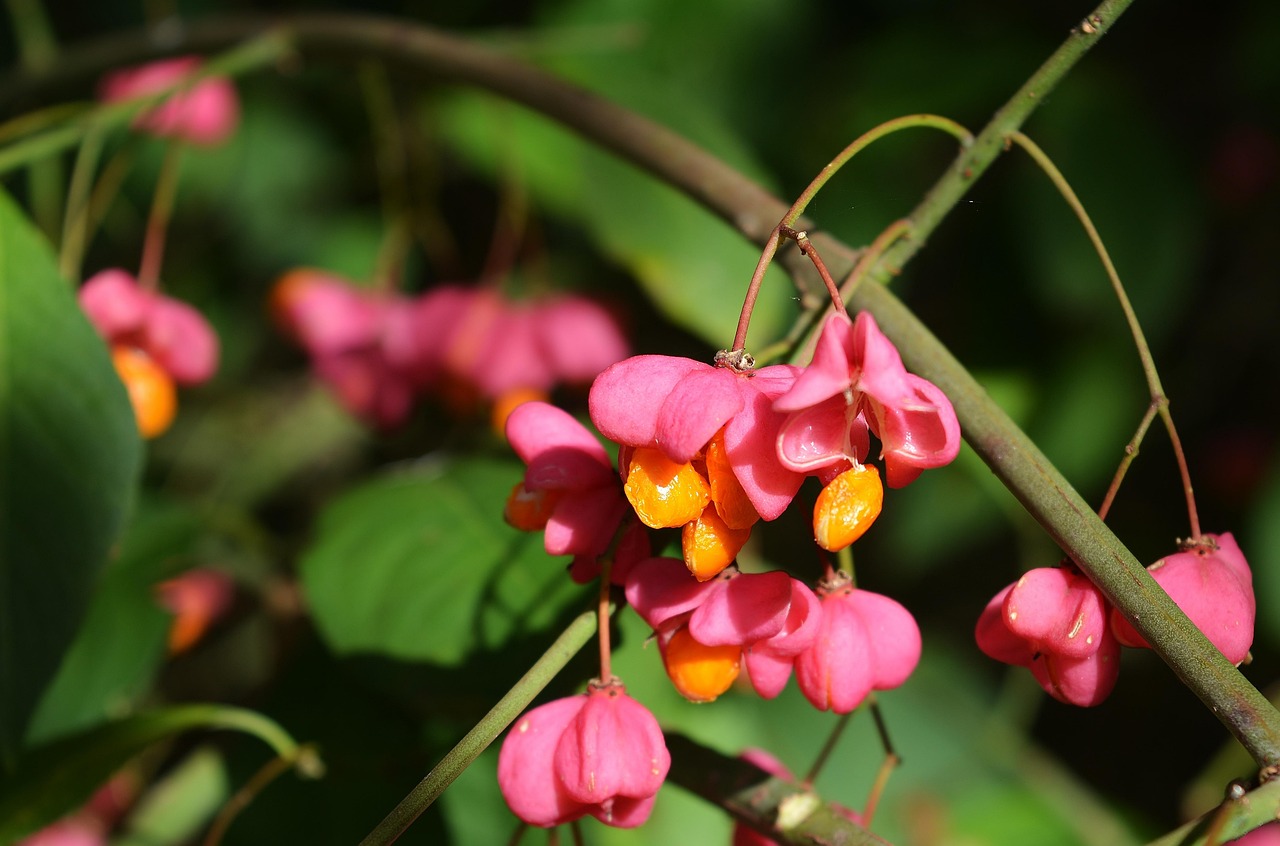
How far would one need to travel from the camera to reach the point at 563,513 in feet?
1.75

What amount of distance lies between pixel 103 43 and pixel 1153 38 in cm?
145

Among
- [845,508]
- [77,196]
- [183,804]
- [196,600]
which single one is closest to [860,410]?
[845,508]

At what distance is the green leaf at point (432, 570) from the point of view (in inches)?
32.8

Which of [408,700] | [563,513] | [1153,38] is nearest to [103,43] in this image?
[408,700]

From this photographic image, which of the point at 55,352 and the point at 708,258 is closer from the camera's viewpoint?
the point at 55,352

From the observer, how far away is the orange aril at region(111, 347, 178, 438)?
3.54 ft

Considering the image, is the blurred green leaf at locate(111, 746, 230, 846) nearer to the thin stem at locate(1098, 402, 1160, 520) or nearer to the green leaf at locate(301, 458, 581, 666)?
the green leaf at locate(301, 458, 581, 666)

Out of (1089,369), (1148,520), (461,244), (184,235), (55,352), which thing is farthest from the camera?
(184,235)

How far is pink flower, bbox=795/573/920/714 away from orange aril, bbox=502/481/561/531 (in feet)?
0.47

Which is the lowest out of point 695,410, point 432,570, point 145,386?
point 145,386

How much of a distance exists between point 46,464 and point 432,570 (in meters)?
0.30

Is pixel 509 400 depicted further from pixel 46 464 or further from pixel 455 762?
pixel 455 762

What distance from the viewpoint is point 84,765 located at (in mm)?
814

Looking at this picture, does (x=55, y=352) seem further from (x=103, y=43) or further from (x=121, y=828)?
(x=121, y=828)
